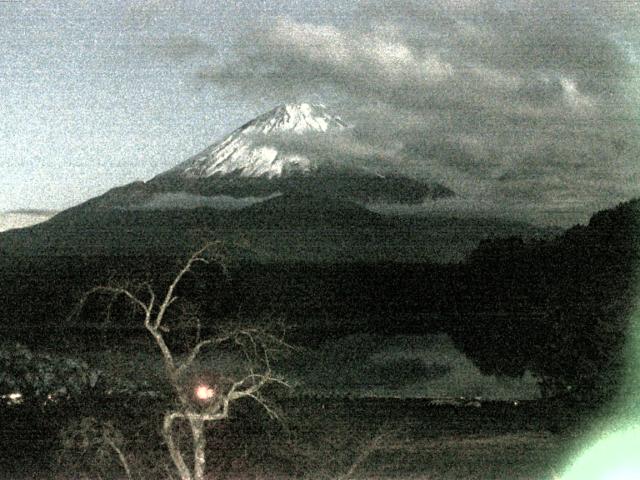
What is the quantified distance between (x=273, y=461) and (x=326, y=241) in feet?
122

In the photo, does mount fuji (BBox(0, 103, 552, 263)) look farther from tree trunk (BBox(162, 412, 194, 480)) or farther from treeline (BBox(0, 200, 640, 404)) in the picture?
tree trunk (BBox(162, 412, 194, 480))

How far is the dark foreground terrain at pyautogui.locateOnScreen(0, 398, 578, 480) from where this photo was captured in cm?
892

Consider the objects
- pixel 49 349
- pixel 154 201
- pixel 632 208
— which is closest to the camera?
pixel 632 208

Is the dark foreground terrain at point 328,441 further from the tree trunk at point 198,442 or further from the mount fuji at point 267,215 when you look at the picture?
the mount fuji at point 267,215

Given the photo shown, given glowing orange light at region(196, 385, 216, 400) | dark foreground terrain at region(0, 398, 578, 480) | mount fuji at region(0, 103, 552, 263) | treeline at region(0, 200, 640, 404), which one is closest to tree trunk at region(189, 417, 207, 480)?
treeline at region(0, 200, 640, 404)

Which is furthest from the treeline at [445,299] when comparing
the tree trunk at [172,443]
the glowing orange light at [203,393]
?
the glowing orange light at [203,393]

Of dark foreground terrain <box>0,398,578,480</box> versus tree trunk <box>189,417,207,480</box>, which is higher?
tree trunk <box>189,417,207,480</box>

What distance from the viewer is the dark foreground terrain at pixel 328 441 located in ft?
29.3

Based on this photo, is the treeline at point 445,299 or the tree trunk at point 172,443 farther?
the treeline at point 445,299

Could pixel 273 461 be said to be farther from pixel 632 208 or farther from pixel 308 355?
pixel 308 355

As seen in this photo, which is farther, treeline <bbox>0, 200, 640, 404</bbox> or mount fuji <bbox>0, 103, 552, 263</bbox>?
mount fuji <bbox>0, 103, 552, 263</bbox>

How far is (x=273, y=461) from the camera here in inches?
375

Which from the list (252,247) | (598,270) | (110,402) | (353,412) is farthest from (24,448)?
(598,270)

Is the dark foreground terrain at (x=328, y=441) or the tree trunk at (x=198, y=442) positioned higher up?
the tree trunk at (x=198, y=442)
